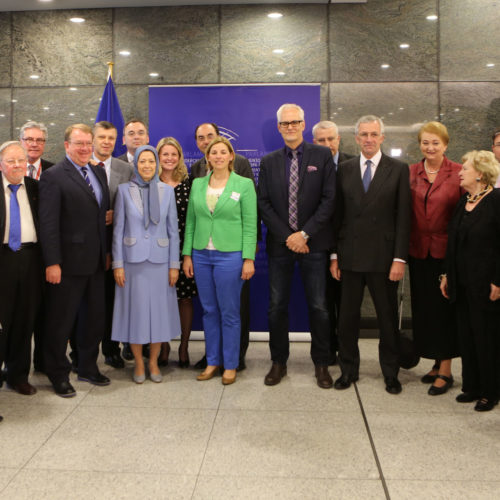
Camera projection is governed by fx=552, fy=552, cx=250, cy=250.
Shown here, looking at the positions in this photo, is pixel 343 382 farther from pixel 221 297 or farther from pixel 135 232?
pixel 135 232

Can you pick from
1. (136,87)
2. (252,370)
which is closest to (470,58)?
(136,87)

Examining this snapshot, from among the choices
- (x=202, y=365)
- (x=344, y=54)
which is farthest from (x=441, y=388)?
(x=344, y=54)

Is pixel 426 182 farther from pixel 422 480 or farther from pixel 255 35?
pixel 255 35

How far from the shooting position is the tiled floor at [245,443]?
2.57 m

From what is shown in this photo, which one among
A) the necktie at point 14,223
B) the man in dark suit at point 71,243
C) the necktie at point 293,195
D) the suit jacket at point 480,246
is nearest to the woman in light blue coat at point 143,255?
the man in dark suit at point 71,243

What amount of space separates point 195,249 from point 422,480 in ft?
7.15

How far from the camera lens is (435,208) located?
3793mm

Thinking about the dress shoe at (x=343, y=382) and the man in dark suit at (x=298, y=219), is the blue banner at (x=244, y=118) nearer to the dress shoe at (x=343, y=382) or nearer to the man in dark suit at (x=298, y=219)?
the man in dark suit at (x=298, y=219)

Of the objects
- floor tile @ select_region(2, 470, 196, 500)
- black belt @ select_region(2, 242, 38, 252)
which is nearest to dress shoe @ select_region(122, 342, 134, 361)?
black belt @ select_region(2, 242, 38, 252)

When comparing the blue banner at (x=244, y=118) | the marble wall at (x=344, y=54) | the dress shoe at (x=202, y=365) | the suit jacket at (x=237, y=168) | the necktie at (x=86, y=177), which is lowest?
the dress shoe at (x=202, y=365)

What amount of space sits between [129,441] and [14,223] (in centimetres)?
161

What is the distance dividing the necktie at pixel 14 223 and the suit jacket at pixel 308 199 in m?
1.68

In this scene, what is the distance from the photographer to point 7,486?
102 inches

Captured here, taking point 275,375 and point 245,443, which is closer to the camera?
point 245,443
